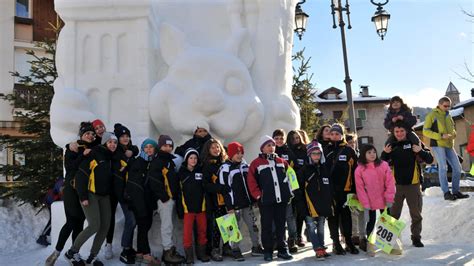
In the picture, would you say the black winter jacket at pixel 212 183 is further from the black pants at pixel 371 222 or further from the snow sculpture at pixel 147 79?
the black pants at pixel 371 222

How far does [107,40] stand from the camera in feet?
22.0

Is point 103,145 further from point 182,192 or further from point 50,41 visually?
point 50,41

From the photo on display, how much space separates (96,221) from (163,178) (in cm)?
92

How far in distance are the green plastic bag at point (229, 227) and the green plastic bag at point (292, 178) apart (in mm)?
816

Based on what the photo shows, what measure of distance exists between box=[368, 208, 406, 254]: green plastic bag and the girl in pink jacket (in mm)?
98

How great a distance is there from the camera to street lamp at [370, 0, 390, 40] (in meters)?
10.2

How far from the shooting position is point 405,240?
6.93 metres

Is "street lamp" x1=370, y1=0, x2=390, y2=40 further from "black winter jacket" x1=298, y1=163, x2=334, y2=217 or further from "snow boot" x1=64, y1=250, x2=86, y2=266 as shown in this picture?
"snow boot" x1=64, y1=250, x2=86, y2=266

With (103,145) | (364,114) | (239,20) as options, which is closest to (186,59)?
(239,20)

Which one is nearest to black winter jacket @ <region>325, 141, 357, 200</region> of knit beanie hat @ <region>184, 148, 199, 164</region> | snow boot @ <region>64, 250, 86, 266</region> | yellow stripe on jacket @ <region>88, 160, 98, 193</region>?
knit beanie hat @ <region>184, 148, 199, 164</region>

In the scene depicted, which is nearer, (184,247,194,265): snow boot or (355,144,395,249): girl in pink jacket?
(184,247,194,265): snow boot

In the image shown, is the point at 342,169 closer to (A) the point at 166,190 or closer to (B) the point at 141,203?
(A) the point at 166,190

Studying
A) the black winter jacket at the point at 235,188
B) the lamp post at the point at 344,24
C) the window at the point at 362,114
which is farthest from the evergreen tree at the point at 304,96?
the window at the point at 362,114

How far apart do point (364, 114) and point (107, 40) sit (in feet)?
116
